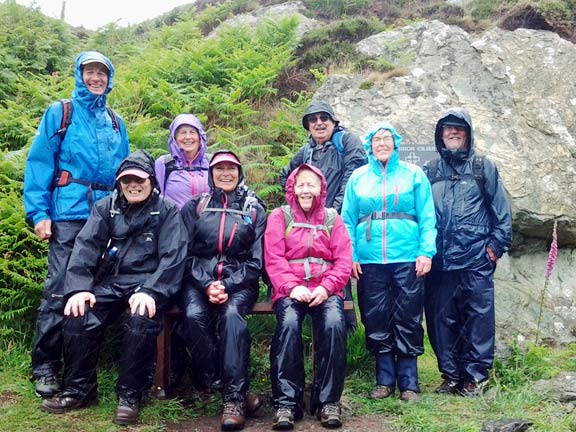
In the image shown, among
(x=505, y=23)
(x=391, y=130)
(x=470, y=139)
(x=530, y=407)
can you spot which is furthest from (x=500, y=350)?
(x=505, y=23)

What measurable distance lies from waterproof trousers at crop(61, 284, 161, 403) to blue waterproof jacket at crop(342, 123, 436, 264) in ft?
6.75

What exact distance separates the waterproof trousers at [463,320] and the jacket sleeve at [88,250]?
3.23 meters

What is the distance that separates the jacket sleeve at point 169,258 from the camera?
4707 mm

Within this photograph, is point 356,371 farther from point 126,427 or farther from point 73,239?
point 73,239

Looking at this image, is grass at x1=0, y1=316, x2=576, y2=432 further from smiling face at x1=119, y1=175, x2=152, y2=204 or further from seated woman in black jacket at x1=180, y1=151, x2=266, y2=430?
smiling face at x1=119, y1=175, x2=152, y2=204

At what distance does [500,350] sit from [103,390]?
13.8 feet

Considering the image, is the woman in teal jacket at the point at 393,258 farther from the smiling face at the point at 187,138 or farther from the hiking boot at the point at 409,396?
the smiling face at the point at 187,138

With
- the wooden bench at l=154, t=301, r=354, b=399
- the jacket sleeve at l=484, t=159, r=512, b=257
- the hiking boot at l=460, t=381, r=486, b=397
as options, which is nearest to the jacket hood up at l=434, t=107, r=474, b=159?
the jacket sleeve at l=484, t=159, r=512, b=257

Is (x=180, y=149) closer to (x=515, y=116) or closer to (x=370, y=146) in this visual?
(x=370, y=146)

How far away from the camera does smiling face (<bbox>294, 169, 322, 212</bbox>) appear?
5.02 m

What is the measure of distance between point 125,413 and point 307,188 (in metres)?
2.43

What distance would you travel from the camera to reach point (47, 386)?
4863mm

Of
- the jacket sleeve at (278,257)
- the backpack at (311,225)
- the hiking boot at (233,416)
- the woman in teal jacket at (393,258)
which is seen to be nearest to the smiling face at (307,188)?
the backpack at (311,225)

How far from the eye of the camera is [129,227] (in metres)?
4.85
